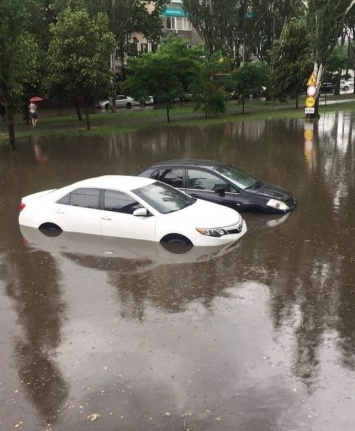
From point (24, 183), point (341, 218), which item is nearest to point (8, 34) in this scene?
point (24, 183)

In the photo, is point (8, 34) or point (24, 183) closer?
point (24, 183)

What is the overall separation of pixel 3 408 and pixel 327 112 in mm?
36484

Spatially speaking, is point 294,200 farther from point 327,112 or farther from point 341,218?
point 327,112

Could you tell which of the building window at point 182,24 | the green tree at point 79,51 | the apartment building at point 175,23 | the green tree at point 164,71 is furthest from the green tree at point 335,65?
the green tree at point 79,51

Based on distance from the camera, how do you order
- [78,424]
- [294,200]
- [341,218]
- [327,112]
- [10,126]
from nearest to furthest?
[78,424] < [341,218] < [294,200] < [10,126] < [327,112]

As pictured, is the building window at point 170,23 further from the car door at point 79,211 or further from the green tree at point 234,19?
the car door at point 79,211

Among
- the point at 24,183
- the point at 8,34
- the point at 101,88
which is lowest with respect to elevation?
the point at 24,183

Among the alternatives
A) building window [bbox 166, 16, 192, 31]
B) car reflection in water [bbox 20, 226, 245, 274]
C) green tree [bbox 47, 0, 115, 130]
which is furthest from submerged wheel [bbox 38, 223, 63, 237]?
building window [bbox 166, 16, 192, 31]

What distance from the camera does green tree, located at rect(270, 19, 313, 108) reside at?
3969 centimetres

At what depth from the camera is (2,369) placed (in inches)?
240

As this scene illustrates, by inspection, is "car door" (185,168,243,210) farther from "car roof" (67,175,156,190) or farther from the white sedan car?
"car roof" (67,175,156,190)

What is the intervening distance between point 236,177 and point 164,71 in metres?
21.6

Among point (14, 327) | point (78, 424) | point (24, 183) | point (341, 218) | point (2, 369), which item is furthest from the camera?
point (24, 183)

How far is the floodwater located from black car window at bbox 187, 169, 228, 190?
1308 millimetres
